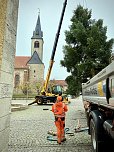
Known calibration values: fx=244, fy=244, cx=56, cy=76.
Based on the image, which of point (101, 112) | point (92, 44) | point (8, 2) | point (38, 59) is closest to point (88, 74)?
point (92, 44)

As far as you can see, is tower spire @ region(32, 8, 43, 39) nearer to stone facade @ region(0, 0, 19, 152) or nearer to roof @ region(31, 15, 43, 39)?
roof @ region(31, 15, 43, 39)

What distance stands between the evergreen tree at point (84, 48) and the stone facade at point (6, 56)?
14.0m

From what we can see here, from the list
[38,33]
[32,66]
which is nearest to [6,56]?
[32,66]

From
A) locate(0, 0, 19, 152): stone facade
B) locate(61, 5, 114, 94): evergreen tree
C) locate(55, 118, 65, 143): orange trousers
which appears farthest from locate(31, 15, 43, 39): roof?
locate(0, 0, 19, 152): stone facade

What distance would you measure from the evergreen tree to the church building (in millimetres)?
59404

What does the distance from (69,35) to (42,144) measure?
15155 mm

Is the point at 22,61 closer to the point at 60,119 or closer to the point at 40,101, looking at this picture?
the point at 40,101

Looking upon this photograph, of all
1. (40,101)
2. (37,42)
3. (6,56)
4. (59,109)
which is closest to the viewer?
(6,56)

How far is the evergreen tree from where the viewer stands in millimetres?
18750

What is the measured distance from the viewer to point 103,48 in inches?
756

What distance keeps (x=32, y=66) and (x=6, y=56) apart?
8209 cm

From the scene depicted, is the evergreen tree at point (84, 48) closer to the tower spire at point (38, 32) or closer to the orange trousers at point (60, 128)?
the orange trousers at point (60, 128)

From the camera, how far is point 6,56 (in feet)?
14.2

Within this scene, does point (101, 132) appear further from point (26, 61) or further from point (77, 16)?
point (26, 61)
